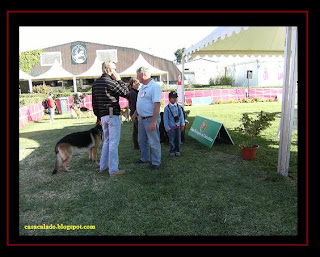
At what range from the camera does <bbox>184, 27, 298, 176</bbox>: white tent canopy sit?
4.17 metres

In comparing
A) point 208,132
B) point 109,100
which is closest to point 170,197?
point 109,100

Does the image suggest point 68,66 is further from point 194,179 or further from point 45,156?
point 194,179

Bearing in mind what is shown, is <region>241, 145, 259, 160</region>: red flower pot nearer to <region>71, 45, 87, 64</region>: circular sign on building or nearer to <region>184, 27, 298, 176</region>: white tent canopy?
<region>184, 27, 298, 176</region>: white tent canopy

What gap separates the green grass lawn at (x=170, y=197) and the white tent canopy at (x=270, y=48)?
77 centimetres

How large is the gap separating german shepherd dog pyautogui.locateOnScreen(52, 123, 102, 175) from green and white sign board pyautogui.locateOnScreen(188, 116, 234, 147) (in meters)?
2.88

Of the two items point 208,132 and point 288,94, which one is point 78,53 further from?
point 288,94

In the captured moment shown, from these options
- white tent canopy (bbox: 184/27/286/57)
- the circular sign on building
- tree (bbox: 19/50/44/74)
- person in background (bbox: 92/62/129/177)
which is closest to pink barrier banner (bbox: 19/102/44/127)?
white tent canopy (bbox: 184/27/286/57)

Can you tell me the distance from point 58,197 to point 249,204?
2.92 meters

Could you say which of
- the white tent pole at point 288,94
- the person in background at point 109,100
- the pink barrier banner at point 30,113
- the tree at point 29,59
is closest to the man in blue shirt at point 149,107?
the person in background at point 109,100

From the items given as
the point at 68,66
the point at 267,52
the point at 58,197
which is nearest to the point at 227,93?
the point at 267,52

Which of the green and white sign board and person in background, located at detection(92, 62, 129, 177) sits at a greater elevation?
person in background, located at detection(92, 62, 129, 177)

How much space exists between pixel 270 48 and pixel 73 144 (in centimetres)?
819

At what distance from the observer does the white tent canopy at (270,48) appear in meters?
4.17

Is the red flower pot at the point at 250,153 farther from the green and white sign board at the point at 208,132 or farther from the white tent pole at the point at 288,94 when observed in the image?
the green and white sign board at the point at 208,132
